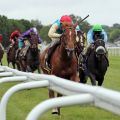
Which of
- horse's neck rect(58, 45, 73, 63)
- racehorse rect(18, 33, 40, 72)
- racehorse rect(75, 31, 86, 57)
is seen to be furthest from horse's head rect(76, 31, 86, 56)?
racehorse rect(18, 33, 40, 72)

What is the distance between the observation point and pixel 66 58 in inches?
348

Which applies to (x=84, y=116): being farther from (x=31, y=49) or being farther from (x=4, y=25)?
(x=4, y=25)

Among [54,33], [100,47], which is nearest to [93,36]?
[100,47]

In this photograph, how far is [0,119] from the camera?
3.31 meters

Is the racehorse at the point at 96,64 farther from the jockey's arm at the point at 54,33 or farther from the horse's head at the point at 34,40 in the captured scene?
the horse's head at the point at 34,40

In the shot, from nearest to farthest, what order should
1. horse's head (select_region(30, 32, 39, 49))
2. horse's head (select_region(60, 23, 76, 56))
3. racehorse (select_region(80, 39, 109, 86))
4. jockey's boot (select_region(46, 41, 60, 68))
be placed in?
1. horse's head (select_region(60, 23, 76, 56))
2. jockey's boot (select_region(46, 41, 60, 68))
3. racehorse (select_region(80, 39, 109, 86))
4. horse's head (select_region(30, 32, 39, 49))

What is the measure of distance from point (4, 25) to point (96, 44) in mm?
75683

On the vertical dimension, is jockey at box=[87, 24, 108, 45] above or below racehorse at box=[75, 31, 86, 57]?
above

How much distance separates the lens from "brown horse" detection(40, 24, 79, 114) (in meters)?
8.42

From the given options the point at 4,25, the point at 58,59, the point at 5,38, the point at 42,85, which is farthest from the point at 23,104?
the point at 4,25

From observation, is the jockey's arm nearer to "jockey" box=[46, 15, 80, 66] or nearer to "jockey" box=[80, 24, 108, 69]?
"jockey" box=[46, 15, 80, 66]

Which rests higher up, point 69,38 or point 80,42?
point 69,38

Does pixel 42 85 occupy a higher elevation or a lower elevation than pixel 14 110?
higher

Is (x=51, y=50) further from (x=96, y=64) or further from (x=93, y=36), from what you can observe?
(x=93, y=36)
